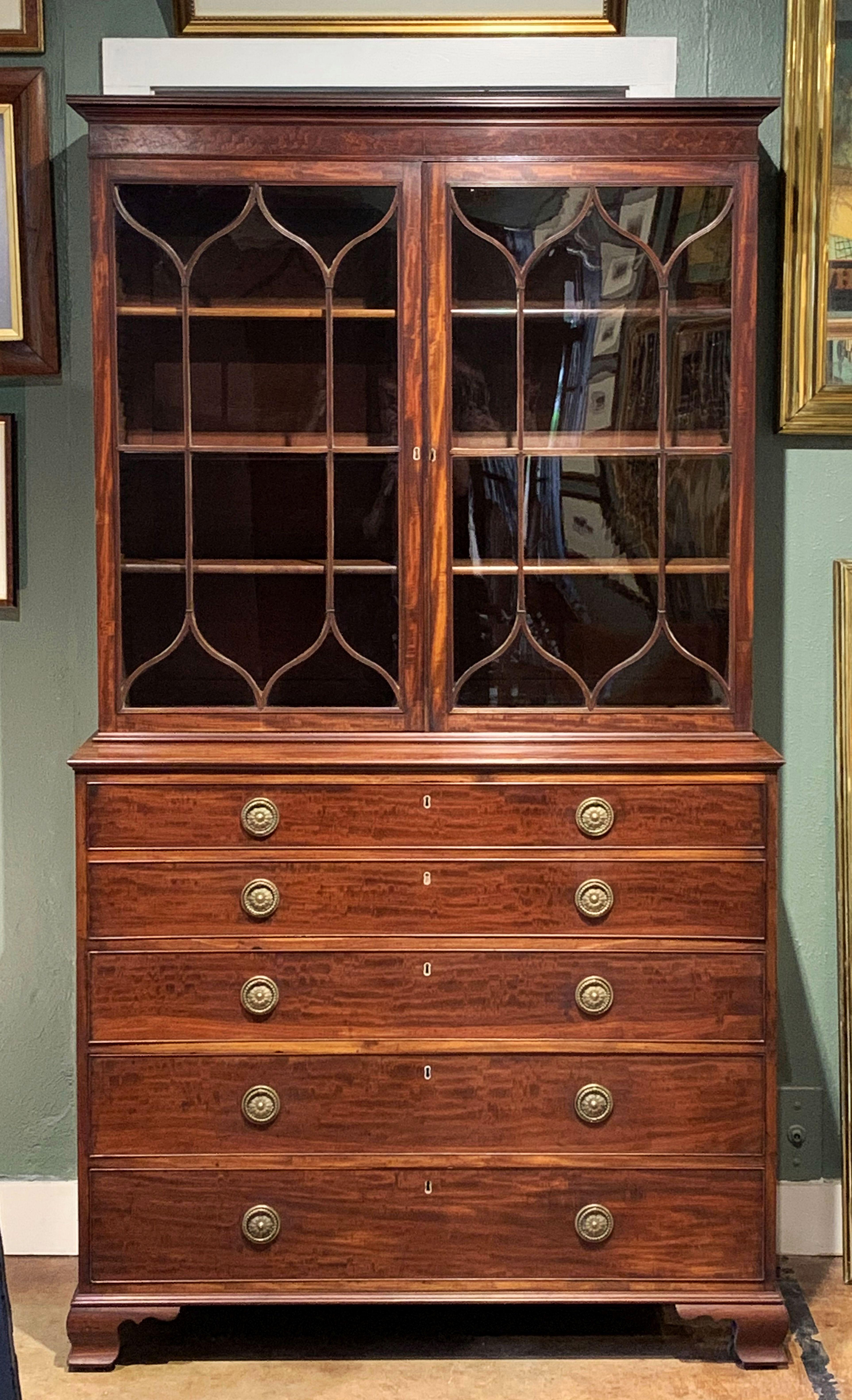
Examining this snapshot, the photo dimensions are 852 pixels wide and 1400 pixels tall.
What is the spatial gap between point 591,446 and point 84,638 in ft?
3.73

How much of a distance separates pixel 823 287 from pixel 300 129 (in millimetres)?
1082

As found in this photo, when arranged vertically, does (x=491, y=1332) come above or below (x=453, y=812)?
below

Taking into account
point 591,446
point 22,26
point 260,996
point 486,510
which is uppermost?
point 22,26

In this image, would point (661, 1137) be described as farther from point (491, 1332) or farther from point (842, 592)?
point (842, 592)

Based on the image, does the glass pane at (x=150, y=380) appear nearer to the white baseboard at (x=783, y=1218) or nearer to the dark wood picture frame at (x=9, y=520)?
the dark wood picture frame at (x=9, y=520)

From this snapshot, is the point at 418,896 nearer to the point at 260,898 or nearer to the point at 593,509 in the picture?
the point at 260,898

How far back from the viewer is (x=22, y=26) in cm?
271

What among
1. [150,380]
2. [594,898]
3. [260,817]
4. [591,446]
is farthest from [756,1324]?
[150,380]

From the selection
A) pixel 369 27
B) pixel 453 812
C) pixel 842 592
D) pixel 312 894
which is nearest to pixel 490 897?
pixel 453 812

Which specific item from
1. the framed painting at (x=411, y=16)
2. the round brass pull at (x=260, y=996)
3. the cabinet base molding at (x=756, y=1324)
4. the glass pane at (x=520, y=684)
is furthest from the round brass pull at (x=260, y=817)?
the framed painting at (x=411, y=16)

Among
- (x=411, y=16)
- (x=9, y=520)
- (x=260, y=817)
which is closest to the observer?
(x=260, y=817)

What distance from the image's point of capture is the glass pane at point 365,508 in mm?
2428

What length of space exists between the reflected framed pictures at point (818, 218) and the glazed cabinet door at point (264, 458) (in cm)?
85

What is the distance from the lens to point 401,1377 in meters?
2.41
